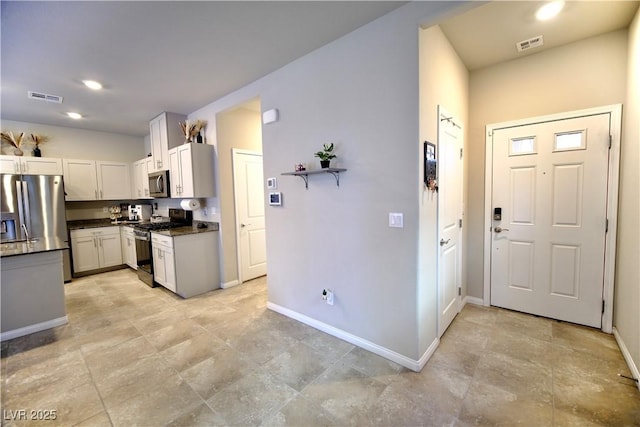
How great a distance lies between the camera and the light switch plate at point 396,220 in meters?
2.09

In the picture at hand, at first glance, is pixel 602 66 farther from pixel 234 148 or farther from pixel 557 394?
pixel 234 148

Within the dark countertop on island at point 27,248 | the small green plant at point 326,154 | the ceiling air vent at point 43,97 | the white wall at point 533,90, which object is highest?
the ceiling air vent at point 43,97

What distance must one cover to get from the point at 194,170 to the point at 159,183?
3.59 feet

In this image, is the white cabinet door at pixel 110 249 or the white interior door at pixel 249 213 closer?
the white interior door at pixel 249 213

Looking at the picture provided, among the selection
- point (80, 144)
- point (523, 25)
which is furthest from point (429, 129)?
point (80, 144)

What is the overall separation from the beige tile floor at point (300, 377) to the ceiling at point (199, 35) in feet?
8.57

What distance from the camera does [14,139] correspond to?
4.36m

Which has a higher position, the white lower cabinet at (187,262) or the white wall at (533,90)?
the white wall at (533,90)

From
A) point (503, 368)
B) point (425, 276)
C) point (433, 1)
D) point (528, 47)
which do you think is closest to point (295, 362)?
point (425, 276)

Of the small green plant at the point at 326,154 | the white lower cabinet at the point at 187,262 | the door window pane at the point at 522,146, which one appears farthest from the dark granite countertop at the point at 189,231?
the door window pane at the point at 522,146

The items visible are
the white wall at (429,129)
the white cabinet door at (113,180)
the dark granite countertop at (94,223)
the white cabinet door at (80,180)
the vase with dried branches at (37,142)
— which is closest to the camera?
the white wall at (429,129)

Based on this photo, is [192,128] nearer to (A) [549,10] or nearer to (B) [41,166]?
(B) [41,166]

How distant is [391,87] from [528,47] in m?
1.64

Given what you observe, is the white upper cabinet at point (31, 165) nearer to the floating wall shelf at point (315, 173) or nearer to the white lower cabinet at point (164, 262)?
the white lower cabinet at point (164, 262)
